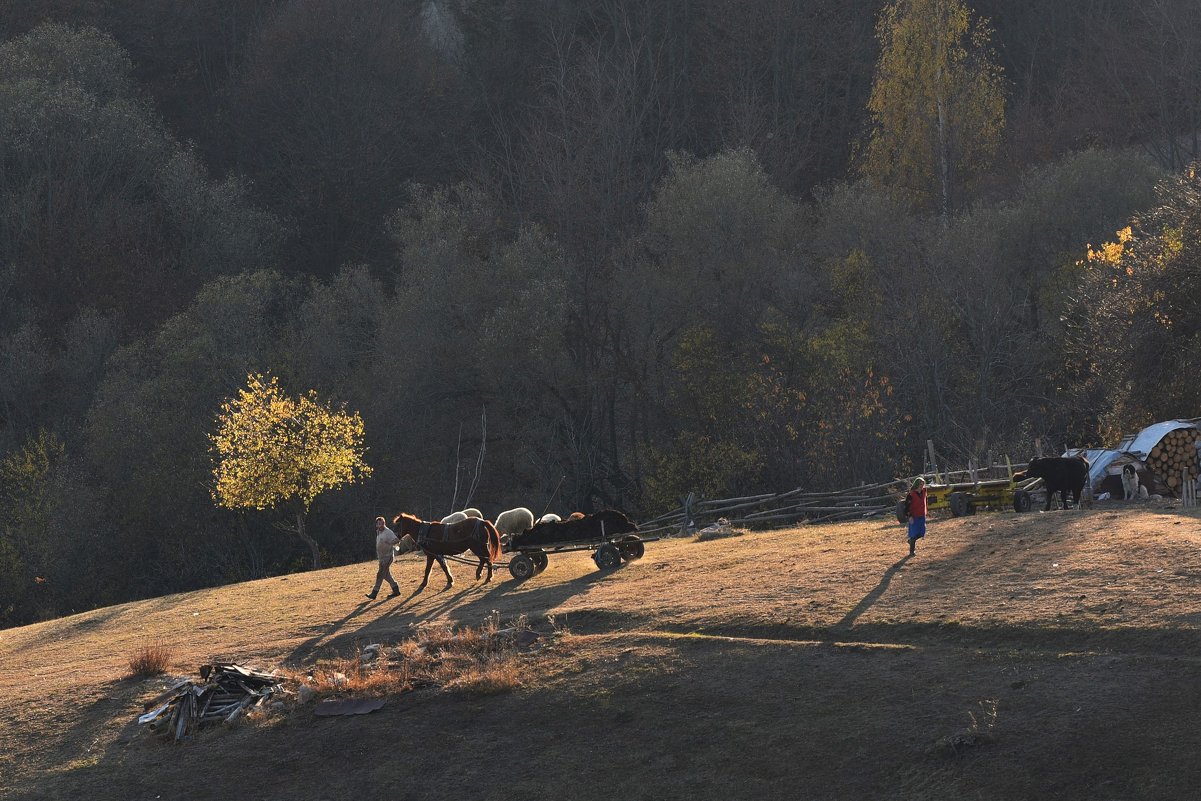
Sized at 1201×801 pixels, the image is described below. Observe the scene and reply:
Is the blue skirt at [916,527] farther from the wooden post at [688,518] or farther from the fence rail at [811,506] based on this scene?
the wooden post at [688,518]

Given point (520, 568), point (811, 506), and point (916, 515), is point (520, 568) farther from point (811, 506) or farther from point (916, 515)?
point (811, 506)

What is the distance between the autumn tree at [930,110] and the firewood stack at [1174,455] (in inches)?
1528

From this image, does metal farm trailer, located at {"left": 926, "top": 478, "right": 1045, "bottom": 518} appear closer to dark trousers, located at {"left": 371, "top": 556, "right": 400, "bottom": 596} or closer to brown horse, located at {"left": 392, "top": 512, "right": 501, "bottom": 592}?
brown horse, located at {"left": 392, "top": 512, "right": 501, "bottom": 592}

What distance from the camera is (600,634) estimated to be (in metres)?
21.9

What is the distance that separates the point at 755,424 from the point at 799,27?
41017mm

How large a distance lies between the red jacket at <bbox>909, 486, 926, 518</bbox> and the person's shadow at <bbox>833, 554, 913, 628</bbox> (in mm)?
795

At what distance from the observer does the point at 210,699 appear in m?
20.5

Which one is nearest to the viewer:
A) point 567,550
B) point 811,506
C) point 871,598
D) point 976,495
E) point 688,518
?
point 871,598

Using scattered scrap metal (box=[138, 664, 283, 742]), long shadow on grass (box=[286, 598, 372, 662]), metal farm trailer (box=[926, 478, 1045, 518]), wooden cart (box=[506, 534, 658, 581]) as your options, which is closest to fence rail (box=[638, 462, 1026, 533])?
metal farm trailer (box=[926, 478, 1045, 518])

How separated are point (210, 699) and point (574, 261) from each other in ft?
156

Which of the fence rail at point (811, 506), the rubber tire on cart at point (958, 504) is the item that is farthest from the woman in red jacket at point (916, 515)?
the fence rail at point (811, 506)

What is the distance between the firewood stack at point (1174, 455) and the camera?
3098cm

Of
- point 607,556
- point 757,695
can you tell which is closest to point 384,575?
point 607,556

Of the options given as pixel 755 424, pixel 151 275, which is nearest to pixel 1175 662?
pixel 755 424
